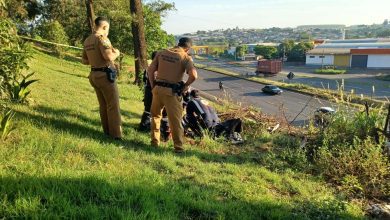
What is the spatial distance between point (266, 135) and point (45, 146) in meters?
4.81

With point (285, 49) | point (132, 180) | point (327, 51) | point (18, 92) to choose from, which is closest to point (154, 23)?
point (18, 92)

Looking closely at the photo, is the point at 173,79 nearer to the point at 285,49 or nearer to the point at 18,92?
the point at 18,92

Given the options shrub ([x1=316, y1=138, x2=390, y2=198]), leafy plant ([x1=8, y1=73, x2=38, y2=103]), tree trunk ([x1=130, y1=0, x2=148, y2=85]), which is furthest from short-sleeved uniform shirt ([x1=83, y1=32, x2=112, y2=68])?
tree trunk ([x1=130, y1=0, x2=148, y2=85])

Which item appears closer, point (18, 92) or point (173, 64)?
point (173, 64)

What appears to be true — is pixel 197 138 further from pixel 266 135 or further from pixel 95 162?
pixel 95 162

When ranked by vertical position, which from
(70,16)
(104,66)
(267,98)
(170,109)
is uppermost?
(70,16)

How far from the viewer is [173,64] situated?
567cm

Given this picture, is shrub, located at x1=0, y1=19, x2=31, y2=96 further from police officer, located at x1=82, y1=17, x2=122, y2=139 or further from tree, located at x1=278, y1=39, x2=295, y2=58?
tree, located at x1=278, y1=39, x2=295, y2=58

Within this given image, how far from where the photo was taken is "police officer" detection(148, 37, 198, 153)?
5.66 metres

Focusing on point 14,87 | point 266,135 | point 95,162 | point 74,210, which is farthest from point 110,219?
point 266,135

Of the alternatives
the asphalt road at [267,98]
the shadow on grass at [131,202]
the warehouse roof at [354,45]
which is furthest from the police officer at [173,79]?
the warehouse roof at [354,45]

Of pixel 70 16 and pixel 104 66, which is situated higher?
Answer: pixel 70 16

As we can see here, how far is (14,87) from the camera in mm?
6164

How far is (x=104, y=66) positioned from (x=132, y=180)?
237cm
